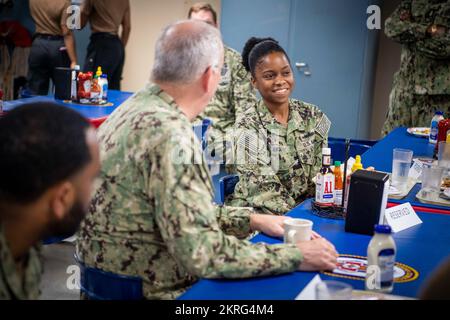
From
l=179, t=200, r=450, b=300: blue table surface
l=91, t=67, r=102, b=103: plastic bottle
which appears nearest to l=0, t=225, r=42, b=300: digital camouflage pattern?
l=179, t=200, r=450, b=300: blue table surface

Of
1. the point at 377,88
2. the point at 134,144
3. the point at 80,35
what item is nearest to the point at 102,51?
the point at 80,35

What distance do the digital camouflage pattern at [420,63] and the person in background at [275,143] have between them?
200 cm

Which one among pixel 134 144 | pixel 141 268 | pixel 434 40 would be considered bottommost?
pixel 141 268

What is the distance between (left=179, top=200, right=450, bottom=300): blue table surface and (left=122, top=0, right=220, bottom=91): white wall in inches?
212

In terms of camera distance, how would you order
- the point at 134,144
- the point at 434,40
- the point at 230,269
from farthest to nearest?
1. the point at 434,40
2. the point at 134,144
3. the point at 230,269

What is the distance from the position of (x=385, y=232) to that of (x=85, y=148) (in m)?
0.89

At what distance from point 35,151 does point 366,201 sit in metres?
1.29

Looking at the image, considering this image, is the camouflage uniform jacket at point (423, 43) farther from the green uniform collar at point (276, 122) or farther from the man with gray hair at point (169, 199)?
the man with gray hair at point (169, 199)

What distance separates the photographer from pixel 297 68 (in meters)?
6.54

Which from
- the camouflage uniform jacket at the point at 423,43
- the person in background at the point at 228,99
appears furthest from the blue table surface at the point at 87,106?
the camouflage uniform jacket at the point at 423,43

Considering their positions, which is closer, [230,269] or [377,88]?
[230,269]

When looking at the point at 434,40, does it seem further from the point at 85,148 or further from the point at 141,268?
the point at 85,148

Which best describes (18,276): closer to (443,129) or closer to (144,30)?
(443,129)

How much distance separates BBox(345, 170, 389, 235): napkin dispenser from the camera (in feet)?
7.43
